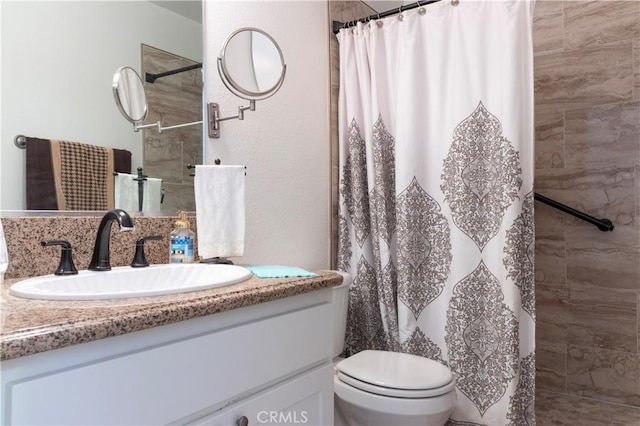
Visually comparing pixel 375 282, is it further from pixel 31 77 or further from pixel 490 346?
pixel 31 77

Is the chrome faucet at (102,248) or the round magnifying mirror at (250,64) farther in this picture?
the round magnifying mirror at (250,64)

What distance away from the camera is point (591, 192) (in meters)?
2.32

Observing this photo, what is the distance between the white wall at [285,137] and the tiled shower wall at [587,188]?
11cm

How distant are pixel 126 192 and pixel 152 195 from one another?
9cm

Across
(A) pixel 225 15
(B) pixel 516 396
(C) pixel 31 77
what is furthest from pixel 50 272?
(B) pixel 516 396

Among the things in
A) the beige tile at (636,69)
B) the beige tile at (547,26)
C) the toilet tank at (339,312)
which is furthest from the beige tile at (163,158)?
the beige tile at (636,69)

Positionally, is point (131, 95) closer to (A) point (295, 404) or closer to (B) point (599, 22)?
(A) point (295, 404)

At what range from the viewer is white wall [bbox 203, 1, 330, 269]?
1673mm

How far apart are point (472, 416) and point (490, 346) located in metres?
0.29

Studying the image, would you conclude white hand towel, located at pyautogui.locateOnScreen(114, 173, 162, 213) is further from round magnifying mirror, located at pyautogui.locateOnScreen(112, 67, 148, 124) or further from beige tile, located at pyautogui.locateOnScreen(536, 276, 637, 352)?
beige tile, located at pyautogui.locateOnScreen(536, 276, 637, 352)

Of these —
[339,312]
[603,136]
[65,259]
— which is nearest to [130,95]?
[65,259]

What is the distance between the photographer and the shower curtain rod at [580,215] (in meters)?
2.26

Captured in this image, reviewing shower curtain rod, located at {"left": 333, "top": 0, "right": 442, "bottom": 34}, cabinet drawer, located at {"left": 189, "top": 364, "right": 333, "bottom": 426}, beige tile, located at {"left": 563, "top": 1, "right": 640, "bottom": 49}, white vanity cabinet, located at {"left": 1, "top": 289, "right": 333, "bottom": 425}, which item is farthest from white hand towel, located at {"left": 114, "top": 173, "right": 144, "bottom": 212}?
beige tile, located at {"left": 563, "top": 1, "right": 640, "bottom": 49}

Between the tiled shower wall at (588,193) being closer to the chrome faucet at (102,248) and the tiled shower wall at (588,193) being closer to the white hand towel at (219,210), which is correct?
the white hand towel at (219,210)
